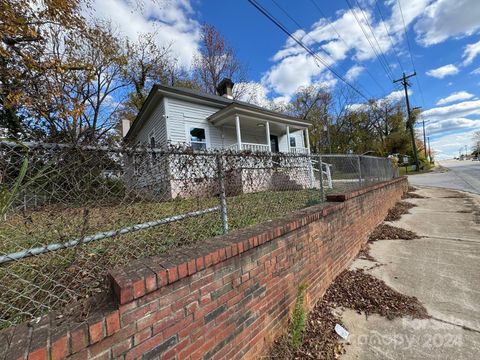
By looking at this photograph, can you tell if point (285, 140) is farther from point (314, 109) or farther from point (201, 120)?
point (314, 109)

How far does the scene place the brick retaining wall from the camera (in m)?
1.21

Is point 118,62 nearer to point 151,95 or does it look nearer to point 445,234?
point 151,95

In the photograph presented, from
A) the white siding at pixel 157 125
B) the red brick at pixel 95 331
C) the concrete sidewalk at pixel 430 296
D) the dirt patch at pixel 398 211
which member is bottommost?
the concrete sidewalk at pixel 430 296

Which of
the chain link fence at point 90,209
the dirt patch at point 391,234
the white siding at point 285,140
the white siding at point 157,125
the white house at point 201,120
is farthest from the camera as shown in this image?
the white siding at point 285,140

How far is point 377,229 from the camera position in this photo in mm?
6336

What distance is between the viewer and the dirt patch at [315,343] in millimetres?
2299

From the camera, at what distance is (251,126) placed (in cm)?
1360

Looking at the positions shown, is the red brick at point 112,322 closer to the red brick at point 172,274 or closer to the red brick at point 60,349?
the red brick at point 60,349

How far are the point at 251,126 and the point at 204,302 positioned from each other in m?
12.4

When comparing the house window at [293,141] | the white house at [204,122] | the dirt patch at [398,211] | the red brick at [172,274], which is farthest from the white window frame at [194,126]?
the red brick at [172,274]

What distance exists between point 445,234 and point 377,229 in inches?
53.1

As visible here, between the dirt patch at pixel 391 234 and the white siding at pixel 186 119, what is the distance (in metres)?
7.85

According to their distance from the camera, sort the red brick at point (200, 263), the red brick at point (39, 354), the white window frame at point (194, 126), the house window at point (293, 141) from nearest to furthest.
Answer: the red brick at point (39, 354), the red brick at point (200, 263), the white window frame at point (194, 126), the house window at point (293, 141)

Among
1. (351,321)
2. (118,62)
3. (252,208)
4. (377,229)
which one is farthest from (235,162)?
(118,62)
